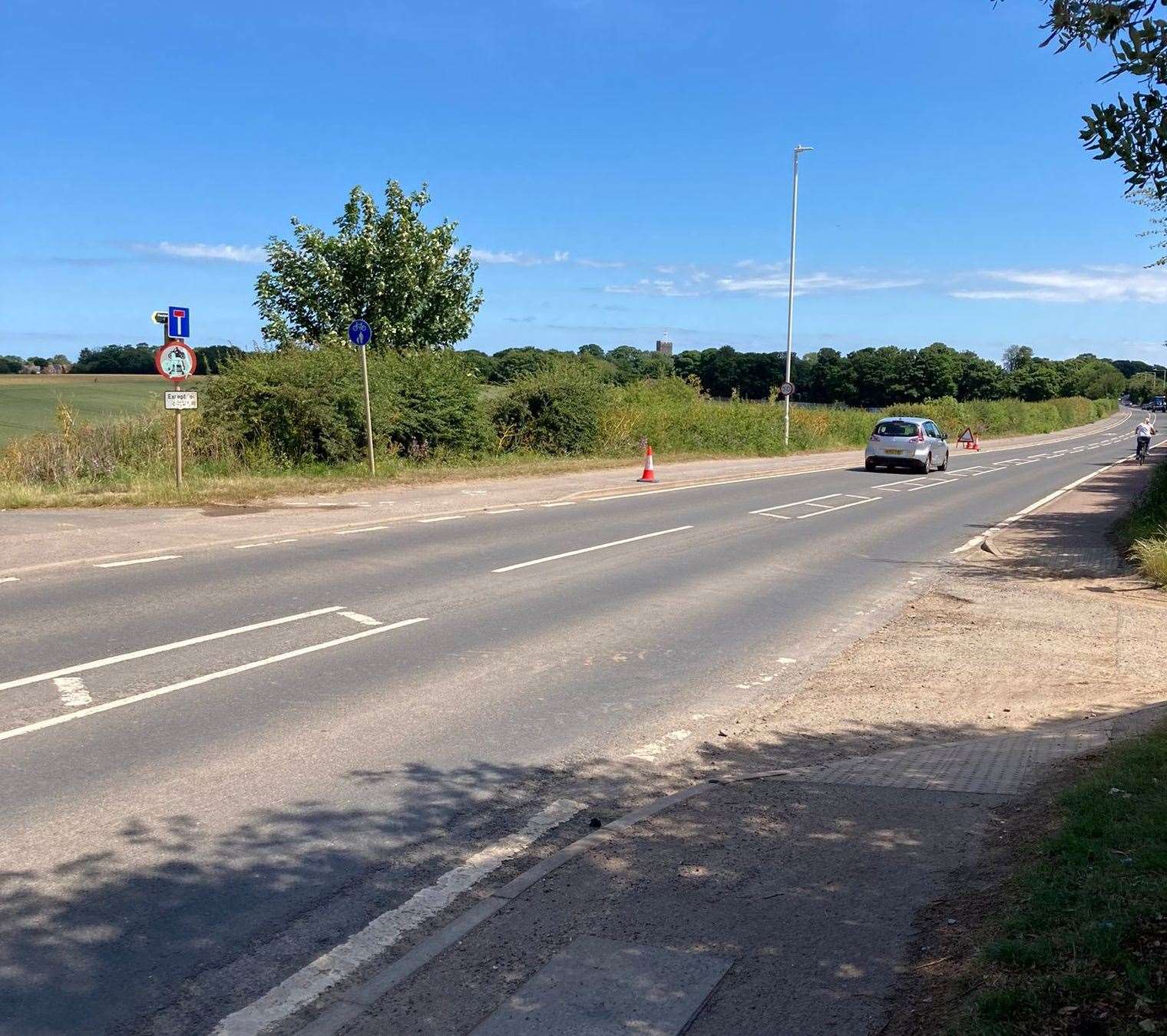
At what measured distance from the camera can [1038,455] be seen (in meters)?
51.9

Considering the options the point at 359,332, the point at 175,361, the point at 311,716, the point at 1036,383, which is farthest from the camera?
the point at 1036,383

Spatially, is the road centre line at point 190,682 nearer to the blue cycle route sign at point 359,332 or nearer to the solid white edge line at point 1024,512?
the solid white edge line at point 1024,512

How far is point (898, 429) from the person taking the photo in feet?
115

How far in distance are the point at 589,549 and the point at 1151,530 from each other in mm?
8063

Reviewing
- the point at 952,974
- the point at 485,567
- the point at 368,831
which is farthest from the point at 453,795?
the point at 485,567

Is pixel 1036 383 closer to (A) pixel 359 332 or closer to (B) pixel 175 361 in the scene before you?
(A) pixel 359 332

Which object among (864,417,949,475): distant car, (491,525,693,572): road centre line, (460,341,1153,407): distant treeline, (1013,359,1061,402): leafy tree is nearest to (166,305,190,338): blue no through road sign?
(491,525,693,572): road centre line

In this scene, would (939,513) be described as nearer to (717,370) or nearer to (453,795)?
(453,795)

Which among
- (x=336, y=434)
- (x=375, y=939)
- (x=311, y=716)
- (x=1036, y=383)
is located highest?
(x=1036, y=383)

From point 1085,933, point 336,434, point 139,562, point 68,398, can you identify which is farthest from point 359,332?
point 1085,933

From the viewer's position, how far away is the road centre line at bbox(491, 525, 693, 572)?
13.3 meters

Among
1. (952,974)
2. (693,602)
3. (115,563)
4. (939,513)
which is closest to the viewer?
(952,974)

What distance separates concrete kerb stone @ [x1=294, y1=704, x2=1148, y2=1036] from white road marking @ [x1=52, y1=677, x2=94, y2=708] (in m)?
3.66

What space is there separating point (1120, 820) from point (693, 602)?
22.8 feet
